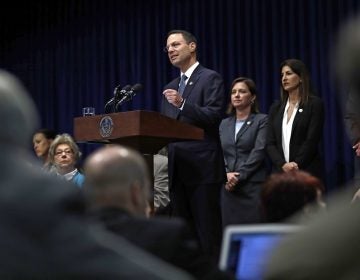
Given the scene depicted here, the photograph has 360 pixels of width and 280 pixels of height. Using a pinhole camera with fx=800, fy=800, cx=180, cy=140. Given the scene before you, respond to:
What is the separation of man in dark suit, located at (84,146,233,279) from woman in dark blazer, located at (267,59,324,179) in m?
3.50

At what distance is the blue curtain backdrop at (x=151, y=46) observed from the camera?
6777 millimetres

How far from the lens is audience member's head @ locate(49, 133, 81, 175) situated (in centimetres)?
552

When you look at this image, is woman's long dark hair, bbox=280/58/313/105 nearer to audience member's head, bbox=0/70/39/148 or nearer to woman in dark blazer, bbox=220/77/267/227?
woman in dark blazer, bbox=220/77/267/227

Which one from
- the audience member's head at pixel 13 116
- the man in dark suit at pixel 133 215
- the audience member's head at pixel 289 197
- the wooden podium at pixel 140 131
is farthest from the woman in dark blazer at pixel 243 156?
the audience member's head at pixel 13 116

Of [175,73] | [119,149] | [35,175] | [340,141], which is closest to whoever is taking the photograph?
[35,175]

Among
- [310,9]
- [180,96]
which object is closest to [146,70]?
[310,9]

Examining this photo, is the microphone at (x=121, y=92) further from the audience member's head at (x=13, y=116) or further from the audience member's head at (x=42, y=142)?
the audience member's head at (x=13, y=116)

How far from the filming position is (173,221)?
5.64 ft

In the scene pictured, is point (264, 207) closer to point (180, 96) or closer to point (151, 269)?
point (151, 269)

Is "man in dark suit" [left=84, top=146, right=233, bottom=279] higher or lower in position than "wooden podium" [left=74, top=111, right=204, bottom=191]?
higher

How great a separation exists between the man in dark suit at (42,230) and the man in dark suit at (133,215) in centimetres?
68

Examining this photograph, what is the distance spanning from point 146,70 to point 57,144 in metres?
2.62

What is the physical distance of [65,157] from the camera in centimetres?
554

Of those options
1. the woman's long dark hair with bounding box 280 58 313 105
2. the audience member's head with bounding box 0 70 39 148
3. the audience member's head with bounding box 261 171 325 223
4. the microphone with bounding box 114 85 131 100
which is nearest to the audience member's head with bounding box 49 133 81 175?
the microphone with bounding box 114 85 131 100
